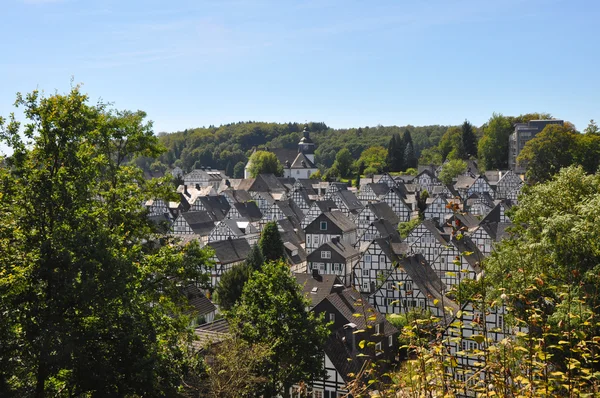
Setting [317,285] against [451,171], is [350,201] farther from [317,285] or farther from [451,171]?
[317,285]

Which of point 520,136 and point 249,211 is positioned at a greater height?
point 520,136

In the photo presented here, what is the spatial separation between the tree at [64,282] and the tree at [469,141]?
4298 inches

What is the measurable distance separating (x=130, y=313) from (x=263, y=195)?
236 ft

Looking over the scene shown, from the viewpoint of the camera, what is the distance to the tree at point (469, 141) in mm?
116438

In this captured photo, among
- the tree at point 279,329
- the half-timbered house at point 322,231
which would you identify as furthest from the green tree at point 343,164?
the tree at point 279,329

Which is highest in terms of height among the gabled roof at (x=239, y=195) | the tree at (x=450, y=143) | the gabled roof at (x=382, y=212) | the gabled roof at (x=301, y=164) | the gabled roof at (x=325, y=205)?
the tree at (x=450, y=143)

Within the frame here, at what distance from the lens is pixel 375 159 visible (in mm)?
126188

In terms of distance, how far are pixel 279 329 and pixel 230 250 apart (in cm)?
2874

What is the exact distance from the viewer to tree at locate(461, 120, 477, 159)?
11644cm

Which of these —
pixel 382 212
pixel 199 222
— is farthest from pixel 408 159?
pixel 199 222

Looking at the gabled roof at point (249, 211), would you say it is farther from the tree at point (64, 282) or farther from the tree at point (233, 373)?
the tree at point (64, 282)

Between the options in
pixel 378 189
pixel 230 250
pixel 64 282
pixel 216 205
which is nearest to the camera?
pixel 64 282

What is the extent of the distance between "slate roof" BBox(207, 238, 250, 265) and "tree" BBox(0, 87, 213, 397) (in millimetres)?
33372

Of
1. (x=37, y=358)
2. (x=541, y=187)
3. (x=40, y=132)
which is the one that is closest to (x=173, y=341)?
(x=37, y=358)
